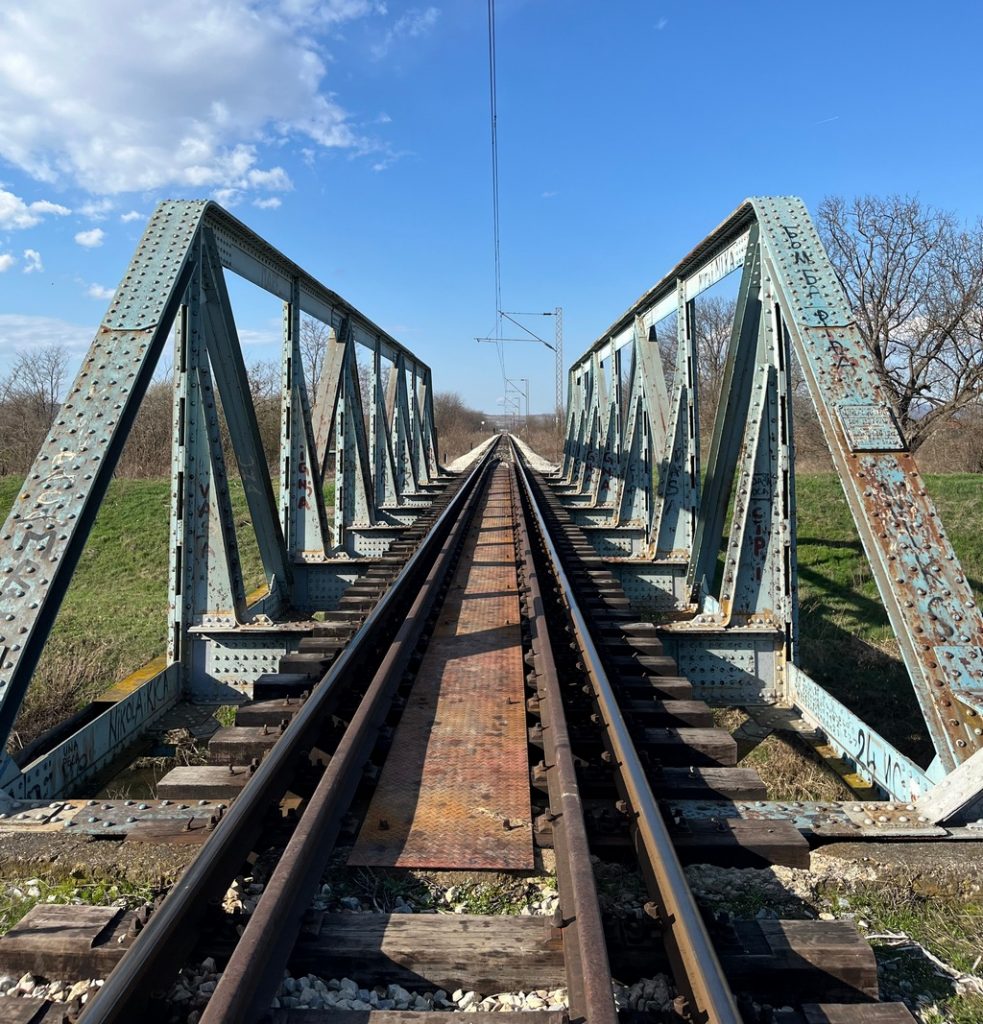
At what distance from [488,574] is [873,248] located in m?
28.6

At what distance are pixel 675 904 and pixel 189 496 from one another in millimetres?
4070

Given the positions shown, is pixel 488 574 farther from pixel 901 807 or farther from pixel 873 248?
pixel 873 248

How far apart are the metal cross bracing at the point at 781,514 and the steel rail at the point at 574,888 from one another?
137 centimetres

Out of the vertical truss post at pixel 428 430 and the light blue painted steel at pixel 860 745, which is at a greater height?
the vertical truss post at pixel 428 430

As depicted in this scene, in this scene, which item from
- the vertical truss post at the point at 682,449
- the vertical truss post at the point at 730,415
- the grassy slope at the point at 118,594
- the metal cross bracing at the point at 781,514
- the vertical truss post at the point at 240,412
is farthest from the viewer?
the vertical truss post at the point at 682,449

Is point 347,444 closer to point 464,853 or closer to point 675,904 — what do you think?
point 464,853

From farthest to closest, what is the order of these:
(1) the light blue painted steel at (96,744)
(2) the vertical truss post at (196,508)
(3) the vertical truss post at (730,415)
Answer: (3) the vertical truss post at (730,415), (2) the vertical truss post at (196,508), (1) the light blue painted steel at (96,744)

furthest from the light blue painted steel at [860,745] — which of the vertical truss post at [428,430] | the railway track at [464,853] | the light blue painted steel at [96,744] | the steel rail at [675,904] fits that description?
the vertical truss post at [428,430]

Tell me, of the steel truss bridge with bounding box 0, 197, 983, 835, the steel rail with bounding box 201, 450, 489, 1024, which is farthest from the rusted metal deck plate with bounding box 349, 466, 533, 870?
the steel truss bridge with bounding box 0, 197, 983, 835

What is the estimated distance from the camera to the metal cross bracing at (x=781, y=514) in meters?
3.24

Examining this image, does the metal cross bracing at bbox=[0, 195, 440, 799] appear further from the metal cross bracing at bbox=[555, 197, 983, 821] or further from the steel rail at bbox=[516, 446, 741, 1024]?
the metal cross bracing at bbox=[555, 197, 983, 821]

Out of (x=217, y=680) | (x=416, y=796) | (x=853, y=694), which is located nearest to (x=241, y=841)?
(x=416, y=796)

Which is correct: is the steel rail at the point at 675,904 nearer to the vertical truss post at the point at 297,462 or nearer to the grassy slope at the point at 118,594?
the vertical truss post at the point at 297,462

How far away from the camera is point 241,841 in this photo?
2551 mm
